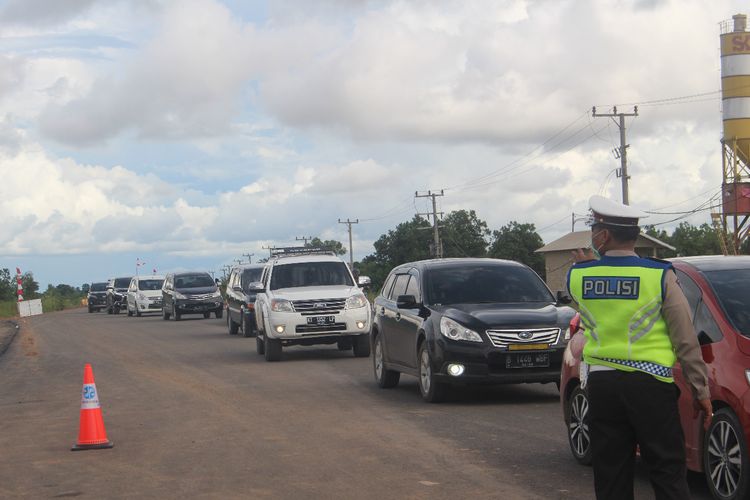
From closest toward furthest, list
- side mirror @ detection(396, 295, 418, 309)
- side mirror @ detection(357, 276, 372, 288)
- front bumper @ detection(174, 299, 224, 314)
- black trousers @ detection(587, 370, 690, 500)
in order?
black trousers @ detection(587, 370, 690, 500) → side mirror @ detection(396, 295, 418, 309) → side mirror @ detection(357, 276, 372, 288) → front bumper @ detection(174, 299, 224, 314)

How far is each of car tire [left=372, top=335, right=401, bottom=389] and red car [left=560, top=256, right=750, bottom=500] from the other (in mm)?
7540

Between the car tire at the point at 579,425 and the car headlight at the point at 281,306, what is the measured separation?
40.3 ft

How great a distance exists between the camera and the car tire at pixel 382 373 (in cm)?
1614

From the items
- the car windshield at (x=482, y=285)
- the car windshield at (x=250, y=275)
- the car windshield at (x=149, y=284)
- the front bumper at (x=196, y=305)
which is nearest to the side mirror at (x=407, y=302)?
the car windshield at (x=482, y=285)

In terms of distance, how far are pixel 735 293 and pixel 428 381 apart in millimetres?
6133

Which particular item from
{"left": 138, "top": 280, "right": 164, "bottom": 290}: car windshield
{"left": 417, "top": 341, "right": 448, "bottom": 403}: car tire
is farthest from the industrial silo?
{"left": 417, "top": 341, "right": 448, "bottom": 403}: car tire

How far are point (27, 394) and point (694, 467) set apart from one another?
1174cm

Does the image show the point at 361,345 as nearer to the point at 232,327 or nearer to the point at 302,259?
the point at 302,259

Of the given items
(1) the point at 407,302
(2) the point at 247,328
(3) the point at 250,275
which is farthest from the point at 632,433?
(3) the point at 250,275

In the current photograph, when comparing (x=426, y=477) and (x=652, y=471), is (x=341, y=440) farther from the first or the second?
(x=652, y=471)

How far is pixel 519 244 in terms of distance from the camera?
112312mm

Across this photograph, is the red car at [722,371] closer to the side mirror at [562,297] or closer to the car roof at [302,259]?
the side mirror at [562,297]

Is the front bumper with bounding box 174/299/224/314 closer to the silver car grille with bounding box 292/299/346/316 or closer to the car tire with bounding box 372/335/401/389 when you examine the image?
the silver car grille with bounding box 292/299/346/316

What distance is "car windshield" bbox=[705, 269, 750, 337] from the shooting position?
26.8ft
